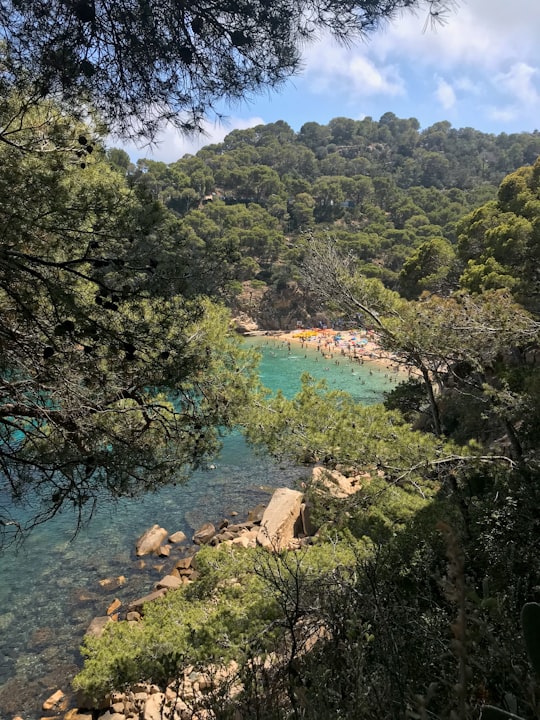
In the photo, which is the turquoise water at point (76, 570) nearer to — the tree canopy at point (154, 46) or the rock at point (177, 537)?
the rock at point (177, 537)

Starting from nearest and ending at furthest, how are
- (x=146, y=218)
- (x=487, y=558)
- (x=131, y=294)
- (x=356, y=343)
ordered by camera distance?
(x=131, y=294), (x=146, y=218), (x=487, y=558), (x=356, y=343)

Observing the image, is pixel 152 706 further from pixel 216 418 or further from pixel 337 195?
pixel 337 195

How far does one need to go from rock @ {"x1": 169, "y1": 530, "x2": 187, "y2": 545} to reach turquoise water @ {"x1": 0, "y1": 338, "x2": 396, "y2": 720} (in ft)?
0.83

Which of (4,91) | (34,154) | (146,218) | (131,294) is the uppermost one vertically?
(4,91)

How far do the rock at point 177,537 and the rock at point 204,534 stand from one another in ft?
0.70

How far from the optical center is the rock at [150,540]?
823cm

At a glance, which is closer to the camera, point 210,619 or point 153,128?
point 153,128

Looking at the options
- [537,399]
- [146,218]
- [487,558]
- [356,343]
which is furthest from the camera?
[356,343]

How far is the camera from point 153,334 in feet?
10.3

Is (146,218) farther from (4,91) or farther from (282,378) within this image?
(282,378)

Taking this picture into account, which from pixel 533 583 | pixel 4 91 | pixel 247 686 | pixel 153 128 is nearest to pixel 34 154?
pixel 4 91

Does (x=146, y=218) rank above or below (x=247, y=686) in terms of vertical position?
above

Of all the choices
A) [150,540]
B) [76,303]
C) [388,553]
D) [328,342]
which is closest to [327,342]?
[328,342]

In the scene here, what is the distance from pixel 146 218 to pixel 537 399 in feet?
13.4
